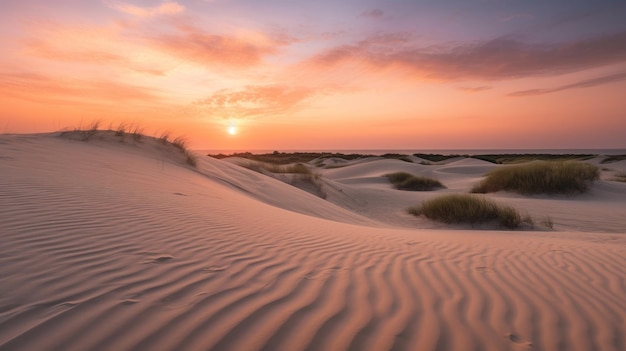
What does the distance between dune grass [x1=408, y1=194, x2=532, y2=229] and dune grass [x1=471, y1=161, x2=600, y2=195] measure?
5.55 meters

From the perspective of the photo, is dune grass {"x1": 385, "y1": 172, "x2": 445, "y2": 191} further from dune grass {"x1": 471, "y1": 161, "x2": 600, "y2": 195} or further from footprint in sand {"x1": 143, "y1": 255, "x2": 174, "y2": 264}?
footprint in sand {"x1": 143, "y1": 255, "x2": 174, "y2": 264}

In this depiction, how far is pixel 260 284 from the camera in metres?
2.55

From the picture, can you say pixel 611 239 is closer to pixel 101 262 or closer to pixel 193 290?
pixel 193 290

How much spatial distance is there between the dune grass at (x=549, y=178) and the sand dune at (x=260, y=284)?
10859 millimetres

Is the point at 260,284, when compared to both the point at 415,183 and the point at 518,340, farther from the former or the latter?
the point at 415,183

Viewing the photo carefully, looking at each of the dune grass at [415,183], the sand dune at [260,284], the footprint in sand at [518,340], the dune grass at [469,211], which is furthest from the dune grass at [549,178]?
the footprint in sand at [518,340]

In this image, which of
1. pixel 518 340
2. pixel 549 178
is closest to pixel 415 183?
pixel 549 178

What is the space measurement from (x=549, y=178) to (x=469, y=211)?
6.67 metres

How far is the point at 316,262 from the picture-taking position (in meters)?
3.22

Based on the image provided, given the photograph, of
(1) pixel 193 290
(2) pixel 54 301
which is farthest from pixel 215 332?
(2) pixel 54 301

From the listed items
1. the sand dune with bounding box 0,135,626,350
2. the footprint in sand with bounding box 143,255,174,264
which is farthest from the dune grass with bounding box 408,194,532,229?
the footprint in sand with bounding box 143,255,174,264

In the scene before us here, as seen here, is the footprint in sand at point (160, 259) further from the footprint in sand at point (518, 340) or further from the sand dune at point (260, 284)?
the footprint in sand at point (518, 340)

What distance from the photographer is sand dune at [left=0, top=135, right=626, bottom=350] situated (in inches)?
74.1

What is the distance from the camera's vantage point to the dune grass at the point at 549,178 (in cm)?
1411
